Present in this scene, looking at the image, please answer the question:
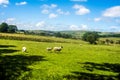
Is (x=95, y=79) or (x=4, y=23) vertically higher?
(x=4, y=23)

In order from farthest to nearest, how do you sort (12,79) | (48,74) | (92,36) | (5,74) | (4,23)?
(4,23) < (92,36) < (48,74) < (5,74) < (12,79)

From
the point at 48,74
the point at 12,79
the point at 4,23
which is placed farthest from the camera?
the point at 4,23

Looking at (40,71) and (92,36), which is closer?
(40,71)

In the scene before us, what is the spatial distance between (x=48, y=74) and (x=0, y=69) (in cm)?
571

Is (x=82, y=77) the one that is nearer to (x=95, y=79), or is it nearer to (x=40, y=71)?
(x=95, y=79)

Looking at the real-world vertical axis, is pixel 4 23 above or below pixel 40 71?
above

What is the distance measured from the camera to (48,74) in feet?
82.7

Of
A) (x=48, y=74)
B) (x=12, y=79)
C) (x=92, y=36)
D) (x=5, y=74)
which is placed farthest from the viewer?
(x=92, y=36)

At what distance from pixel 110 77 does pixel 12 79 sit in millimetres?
11886

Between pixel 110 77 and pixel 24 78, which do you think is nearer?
pixel 24 78

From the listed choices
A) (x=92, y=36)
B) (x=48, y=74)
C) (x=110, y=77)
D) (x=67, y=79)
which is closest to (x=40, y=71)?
(x=48, y=74)

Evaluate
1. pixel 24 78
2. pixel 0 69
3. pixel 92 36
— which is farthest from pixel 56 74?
pixel 92 36

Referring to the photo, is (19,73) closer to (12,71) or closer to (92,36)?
(12,71)

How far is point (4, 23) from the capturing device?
594ft
